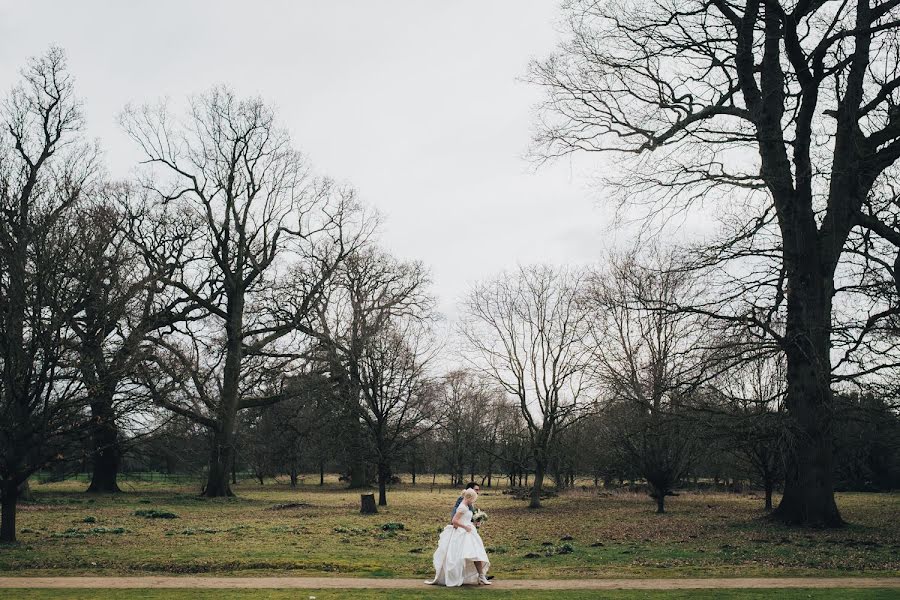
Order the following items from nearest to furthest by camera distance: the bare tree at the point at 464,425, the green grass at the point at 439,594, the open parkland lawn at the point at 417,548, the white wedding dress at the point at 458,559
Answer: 1. the green grass at the point at 439,594
2. the white wedding dress at the point at 458,559
3. the open parkland lawn at the point at 417,548
4. the bare tree at the point at 464,425

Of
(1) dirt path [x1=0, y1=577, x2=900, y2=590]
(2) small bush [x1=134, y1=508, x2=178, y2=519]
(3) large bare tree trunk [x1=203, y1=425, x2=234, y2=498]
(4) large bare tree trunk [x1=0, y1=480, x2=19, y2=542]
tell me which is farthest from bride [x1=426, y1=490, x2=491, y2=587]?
(3) large bare tree trunk [x1=203, y1=425, x2=234, y2=498]

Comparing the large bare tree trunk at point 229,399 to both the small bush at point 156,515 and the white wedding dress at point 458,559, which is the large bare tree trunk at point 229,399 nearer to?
the small bush at point 156,515

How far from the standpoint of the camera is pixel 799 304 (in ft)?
68.2

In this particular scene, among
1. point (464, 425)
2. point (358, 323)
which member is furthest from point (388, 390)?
point (464, 425)

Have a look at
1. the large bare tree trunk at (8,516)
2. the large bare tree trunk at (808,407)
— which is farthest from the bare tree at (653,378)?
the large bare tree trunk at (8,516)

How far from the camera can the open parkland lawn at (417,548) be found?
1360 centimetres

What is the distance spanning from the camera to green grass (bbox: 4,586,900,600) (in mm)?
11125

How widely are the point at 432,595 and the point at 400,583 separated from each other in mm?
1308

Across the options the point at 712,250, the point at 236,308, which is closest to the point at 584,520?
the point at 712,250

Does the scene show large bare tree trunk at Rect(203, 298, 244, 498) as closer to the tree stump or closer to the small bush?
the tree stump

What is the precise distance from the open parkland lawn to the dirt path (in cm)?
48

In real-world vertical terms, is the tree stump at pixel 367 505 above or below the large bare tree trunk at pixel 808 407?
below

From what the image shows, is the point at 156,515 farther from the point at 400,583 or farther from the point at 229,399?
the point at 400,583

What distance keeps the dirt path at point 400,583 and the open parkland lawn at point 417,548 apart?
0.48 meters
